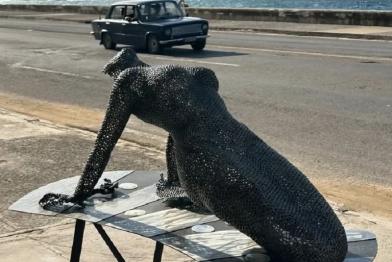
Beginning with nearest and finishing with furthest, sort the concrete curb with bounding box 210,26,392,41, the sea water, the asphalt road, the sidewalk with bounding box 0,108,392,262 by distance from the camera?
1. the sidewalk with bounding box 0,108,392,262
2. the asphalt road
3. the concrete curb with bounding box 210,26,392,41
4. the sea water

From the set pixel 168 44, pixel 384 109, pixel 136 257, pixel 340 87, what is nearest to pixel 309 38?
pixel 168 44

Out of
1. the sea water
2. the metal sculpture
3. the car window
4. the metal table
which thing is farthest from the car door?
the sea water

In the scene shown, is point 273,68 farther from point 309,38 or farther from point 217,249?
point 217,249

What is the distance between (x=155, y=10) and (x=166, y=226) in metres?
18.2

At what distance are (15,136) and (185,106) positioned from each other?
265 inches

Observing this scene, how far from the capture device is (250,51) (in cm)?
2131

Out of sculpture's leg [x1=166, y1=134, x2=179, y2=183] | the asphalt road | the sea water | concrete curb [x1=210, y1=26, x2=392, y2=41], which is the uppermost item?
sculpture's leg [x1=166, y1=134, x2=179, y2=183]

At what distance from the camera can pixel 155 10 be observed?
839 inches

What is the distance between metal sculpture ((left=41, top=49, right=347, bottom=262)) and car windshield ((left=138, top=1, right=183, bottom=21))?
17.7 metres

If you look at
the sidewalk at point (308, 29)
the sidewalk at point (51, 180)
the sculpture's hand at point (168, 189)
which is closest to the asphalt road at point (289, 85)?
the sidewalk at point (308, 29)

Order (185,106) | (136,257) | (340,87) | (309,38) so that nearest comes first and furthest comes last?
(185,106)
(136,257)
(340,87)
(309,38)

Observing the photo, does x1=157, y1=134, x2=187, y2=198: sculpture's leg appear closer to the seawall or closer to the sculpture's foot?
the sculpture's foot

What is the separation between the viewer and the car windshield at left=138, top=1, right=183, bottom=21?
21250 mm

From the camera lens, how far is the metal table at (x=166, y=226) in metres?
3.31
